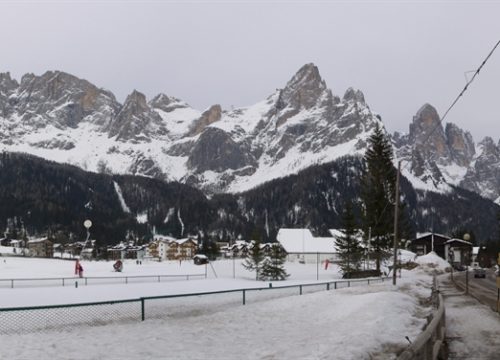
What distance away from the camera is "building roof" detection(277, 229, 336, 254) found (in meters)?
113

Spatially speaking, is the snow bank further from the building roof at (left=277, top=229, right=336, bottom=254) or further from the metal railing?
the metal railing

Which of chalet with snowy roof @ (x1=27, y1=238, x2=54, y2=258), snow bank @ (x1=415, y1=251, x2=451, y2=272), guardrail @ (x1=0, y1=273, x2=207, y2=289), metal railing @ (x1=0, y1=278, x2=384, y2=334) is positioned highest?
metal railing @ (x1=0, y1=278, x2=384, y2=334)

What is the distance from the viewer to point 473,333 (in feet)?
55.5

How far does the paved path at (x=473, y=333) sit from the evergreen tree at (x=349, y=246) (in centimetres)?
3401

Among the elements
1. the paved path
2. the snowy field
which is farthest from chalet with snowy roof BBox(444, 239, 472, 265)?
the snowy field

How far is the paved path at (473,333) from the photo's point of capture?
1392cm

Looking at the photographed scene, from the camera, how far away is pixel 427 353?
10.4 metres

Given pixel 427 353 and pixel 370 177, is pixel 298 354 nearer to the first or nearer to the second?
pixel 427 353

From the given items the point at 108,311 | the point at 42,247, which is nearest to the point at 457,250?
the point at 108,311

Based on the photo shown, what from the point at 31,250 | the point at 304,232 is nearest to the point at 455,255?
the point at 304,232

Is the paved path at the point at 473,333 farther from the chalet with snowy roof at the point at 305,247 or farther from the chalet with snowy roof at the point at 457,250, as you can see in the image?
the chalet with snowy roof at the point at 457,250

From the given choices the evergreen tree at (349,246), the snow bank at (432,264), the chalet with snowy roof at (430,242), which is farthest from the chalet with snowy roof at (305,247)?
the evergreen tree at (349,246)

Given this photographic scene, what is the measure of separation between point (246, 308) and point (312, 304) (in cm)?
333

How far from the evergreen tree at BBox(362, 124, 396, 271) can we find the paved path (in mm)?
34068
